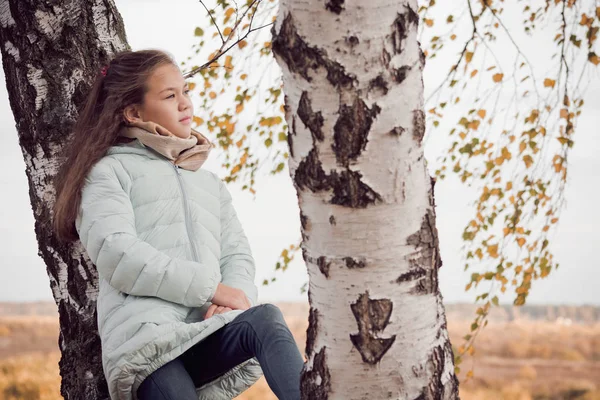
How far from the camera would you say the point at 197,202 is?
2.15 m

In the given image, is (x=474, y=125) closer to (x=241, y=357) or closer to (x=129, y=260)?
(x=241, y=357)

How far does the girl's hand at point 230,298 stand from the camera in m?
2.02

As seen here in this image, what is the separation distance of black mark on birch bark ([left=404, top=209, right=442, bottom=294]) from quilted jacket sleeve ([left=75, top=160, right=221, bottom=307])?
2.59 ft

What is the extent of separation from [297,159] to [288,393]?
668mm

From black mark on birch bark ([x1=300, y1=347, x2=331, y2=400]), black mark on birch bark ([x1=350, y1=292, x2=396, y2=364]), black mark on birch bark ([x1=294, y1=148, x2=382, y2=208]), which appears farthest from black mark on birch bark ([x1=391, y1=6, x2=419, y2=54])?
black mark on birch bark ([x1=300, y1=347, x2=331, y2=400])

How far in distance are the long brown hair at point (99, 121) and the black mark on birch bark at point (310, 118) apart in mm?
985

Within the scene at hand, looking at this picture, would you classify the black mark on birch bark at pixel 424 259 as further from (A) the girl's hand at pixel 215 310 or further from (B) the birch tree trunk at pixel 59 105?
(B) the birch tree trunk at pixel 59 105

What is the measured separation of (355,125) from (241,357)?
95 cm

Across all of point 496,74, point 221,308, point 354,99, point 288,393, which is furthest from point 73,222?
point 496,74

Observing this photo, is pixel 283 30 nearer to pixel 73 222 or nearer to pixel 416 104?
pixel 416 104

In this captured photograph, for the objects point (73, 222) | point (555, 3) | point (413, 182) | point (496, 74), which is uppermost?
point (555, 3)

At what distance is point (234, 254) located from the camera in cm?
225

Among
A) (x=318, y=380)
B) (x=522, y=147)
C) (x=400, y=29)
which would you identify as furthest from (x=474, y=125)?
(x=318, y=380)

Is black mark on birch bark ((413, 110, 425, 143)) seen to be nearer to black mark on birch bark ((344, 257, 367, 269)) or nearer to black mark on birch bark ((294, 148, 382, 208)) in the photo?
black mark on birch bark ((294, 148, 382, 208))
